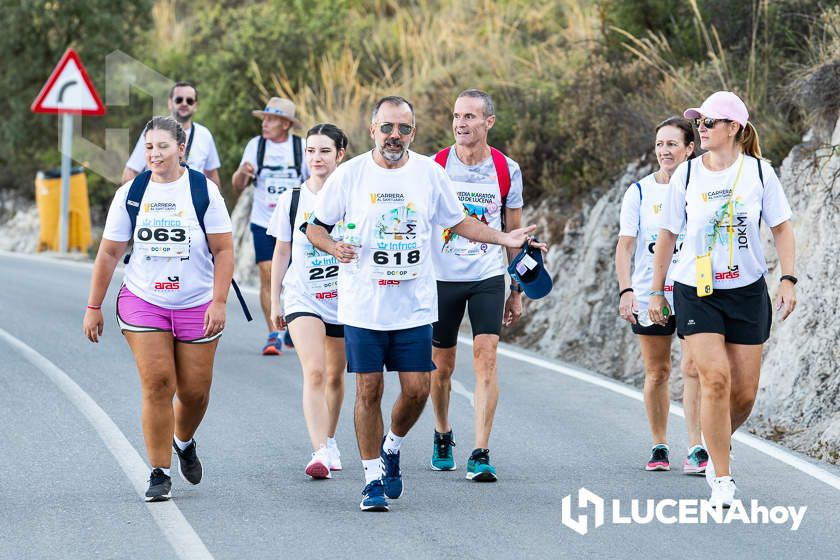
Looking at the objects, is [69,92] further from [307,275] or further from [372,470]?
[372,470]

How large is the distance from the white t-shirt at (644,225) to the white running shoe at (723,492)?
1521 millimetres

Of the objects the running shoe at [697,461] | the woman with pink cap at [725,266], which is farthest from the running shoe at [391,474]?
the running shoe at [697,461]

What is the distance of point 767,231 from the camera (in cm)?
1207

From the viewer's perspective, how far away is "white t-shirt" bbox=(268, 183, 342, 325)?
863 centimetres

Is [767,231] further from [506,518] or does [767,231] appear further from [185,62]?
[185,62]

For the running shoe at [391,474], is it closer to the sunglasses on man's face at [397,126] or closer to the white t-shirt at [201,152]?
the sunglasses on man's face at [397,126]

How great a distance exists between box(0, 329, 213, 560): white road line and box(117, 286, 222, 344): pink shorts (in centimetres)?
85

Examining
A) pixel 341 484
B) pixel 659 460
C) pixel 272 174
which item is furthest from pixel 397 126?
pixel 272 174

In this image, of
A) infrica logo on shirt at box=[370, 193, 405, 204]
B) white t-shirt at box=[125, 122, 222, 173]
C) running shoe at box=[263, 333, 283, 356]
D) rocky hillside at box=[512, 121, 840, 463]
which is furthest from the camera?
running shoe at box=[263, 333, 283, 356]

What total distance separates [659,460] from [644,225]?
1361 mm

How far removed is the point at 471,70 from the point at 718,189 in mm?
12710

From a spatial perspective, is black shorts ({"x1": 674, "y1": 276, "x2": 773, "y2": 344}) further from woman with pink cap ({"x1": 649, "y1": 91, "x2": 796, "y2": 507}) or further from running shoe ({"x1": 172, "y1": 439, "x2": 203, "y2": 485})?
running shoe ({"x1": 172, "y1": 439, "x2": 203, "y2": 485})

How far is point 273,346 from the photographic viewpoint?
12961 mm

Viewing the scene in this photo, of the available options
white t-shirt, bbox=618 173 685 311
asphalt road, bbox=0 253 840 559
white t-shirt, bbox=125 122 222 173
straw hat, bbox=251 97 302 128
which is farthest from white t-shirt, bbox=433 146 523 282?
straw hat, bbox=251 97 302 128
